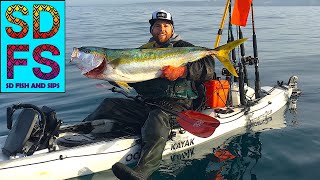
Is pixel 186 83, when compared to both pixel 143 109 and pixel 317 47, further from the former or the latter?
pixel 317 47

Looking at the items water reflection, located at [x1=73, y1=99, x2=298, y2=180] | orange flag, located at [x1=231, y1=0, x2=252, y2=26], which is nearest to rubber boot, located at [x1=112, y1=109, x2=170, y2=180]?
water reflection, located at [x1=73, y1=99, x2=298, y2=180]

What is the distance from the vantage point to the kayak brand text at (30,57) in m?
13.4

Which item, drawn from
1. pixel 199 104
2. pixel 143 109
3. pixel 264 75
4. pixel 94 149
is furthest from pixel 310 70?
pixel 94 149

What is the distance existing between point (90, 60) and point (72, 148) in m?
1.61

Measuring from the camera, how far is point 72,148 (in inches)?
259

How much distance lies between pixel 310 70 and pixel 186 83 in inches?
405

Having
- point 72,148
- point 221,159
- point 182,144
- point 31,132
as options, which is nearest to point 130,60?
point 72,148

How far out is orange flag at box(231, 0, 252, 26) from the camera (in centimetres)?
927

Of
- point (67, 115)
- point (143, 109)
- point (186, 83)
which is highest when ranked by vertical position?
point (186, 83)

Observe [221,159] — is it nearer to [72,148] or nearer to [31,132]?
[72,148]

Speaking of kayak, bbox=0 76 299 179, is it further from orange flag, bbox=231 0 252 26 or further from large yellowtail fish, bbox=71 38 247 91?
orange flag, bbox=231 0 252 26

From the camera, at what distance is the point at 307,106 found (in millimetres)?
11023

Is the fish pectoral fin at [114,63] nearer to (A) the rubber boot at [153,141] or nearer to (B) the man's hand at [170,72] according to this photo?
(B) the man's hand at [170,72]

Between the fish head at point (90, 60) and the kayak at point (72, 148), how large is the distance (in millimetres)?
1412
